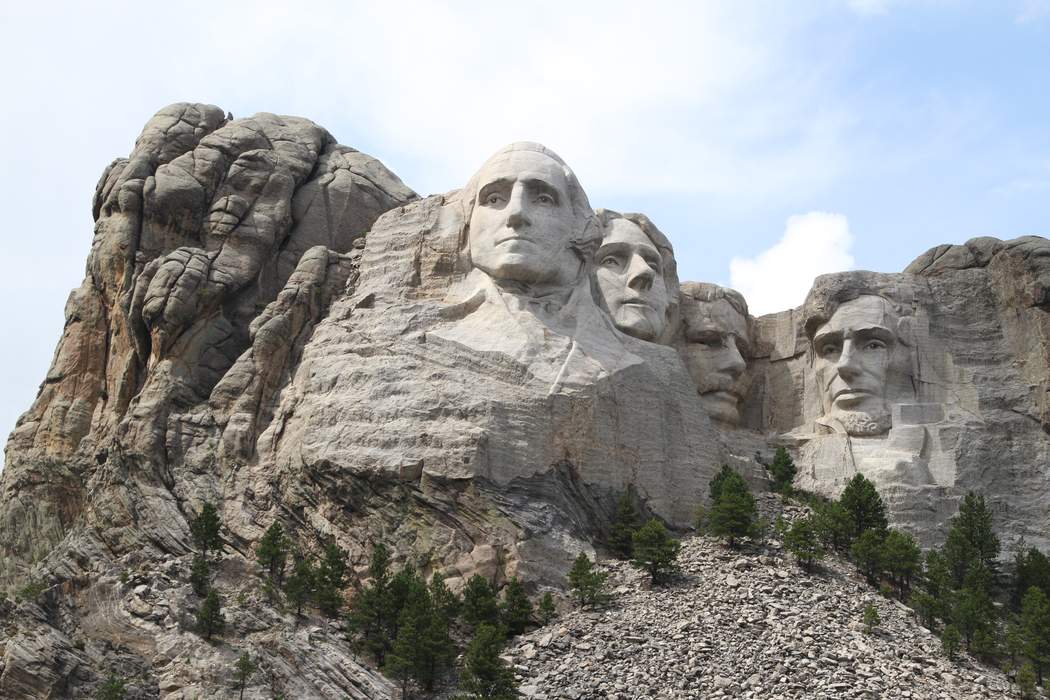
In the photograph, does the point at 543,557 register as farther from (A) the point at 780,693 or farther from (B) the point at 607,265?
(B) the point at 607,265

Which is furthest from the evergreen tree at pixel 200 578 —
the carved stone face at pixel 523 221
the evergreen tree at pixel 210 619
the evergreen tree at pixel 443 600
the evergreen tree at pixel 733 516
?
the evergreen tree at pixel 733 516

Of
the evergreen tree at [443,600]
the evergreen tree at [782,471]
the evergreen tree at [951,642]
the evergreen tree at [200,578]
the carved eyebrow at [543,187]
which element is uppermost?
the carved eyebrow at [543,187]

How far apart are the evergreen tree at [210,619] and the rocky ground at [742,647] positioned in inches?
148

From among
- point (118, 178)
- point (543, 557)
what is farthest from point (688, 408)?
point (118, 178)

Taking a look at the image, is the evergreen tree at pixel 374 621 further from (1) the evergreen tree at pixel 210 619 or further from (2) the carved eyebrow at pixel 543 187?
(2) the carved eyebrow at pixel 543 187

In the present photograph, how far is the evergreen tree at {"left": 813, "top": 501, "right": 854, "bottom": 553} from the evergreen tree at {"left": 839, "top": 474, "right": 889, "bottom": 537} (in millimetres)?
128

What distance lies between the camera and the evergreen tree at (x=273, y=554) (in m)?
32.2

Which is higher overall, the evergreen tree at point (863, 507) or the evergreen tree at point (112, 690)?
the evergreen tree at point (863, 507)

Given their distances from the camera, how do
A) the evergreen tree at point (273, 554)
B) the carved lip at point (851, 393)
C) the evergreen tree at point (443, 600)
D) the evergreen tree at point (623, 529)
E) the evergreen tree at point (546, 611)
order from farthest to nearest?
the carved lip at point (851, 393)
the evergreen tree at point (623, 529)
the evergreen tree at point (273, 554)
the evergreen tree at point (546, 611)
the evergreen tree at point (443, 600)

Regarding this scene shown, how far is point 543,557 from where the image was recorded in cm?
3228

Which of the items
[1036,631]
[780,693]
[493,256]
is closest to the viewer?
[780,693]

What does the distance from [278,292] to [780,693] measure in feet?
39.7

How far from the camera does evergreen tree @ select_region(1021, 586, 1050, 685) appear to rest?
3108cm

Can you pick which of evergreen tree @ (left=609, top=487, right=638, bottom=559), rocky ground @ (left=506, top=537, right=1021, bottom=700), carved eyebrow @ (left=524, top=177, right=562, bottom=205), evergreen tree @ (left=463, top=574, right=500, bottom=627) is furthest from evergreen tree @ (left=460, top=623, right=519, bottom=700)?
carved eyebrow @ (left=524, top=177, right=562, bottom=205)
